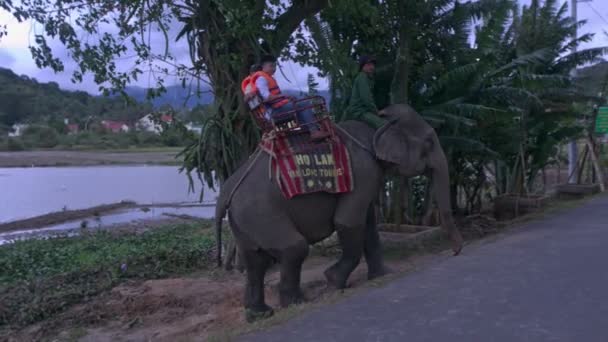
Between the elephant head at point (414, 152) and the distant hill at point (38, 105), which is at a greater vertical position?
the distant hill at point (38, 105)

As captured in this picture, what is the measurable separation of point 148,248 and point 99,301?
3288 millimetres

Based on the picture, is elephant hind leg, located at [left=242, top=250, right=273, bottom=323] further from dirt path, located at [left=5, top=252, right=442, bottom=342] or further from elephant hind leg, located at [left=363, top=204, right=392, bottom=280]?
elephant hind leg, located at [left=363, top=204, right=392, bottom=280]

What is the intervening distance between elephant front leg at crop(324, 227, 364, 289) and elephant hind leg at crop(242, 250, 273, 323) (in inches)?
33.6

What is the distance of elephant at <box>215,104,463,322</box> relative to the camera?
21.0ft

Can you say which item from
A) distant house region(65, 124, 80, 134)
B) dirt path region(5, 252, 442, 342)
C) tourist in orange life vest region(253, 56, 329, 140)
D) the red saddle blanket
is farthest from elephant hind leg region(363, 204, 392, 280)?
distant house region(65, 124, 80, 134)

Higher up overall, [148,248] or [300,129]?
[300,129]

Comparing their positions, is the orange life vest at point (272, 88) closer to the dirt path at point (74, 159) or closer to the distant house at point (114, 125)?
the dirt path at point (74, 159)

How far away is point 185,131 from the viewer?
29.2ft

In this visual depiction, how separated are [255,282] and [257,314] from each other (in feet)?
1.13

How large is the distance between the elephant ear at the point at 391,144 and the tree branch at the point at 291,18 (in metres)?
2.56

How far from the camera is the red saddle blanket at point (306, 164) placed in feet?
21.1

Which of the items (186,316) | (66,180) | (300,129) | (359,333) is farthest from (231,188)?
(66,180)

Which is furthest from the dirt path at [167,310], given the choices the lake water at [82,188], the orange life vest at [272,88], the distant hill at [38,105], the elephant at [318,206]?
the distant hill at [38,105]

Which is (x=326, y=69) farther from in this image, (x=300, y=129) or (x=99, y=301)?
(x=99, y=301)
